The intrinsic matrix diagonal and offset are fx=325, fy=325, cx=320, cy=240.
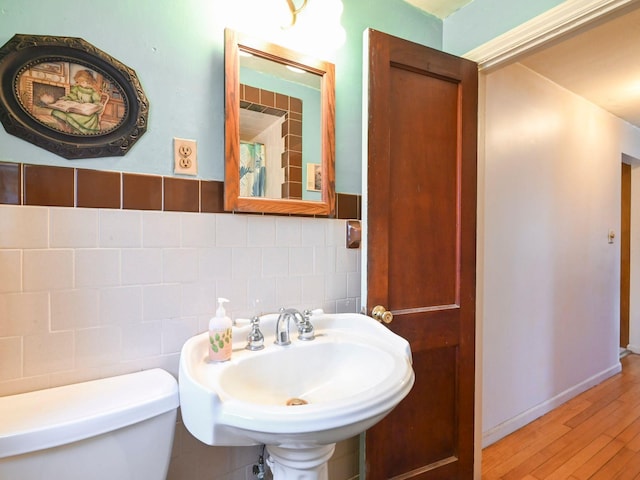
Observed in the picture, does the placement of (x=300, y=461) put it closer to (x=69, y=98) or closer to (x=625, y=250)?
(x=69, y=98)

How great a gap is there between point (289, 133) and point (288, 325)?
2.20 ft

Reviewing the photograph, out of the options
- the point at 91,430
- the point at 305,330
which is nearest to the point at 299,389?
the point at 305,330

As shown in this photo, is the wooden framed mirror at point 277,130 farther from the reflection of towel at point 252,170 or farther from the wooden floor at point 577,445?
the wooden floor at point 577,445

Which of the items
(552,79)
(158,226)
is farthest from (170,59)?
(552,79)

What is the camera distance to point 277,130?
114 cm

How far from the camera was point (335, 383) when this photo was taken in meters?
1.02

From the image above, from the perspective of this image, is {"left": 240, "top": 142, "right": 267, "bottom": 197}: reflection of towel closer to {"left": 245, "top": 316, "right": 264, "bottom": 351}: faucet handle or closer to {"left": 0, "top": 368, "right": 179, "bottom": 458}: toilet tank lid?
{"left": 245, "top": 316, "right": 264, "bottom": 351}: faucet handle

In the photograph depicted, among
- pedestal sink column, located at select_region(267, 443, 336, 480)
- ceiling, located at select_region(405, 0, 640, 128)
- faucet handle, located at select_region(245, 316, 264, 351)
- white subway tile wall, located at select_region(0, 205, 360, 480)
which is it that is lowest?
pedestal sink column, located at select_region(267, 443, 336, 480)

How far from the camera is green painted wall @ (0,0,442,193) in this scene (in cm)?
80

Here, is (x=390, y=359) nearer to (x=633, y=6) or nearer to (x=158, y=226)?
(x=158, y=226)

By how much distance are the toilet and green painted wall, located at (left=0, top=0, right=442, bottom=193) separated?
57 cm

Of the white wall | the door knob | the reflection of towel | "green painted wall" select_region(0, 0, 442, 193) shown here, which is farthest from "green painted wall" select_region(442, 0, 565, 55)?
the door knob

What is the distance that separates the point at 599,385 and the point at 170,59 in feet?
11.9

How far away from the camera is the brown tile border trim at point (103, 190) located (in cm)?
79
